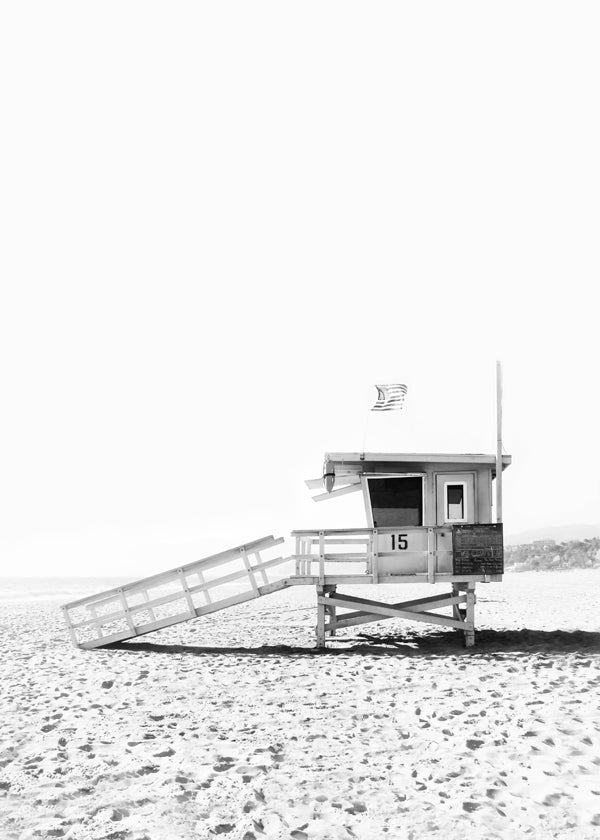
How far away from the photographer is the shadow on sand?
1408 centimetres

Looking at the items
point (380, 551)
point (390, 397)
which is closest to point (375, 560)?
point (380, 551)

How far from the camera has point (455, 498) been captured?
1571 cm

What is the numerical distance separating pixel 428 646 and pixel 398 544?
2.11 metres

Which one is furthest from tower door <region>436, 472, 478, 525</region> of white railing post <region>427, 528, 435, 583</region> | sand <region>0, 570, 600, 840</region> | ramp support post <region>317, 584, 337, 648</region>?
ramp support post <region>317, 584, 337, 648</region>

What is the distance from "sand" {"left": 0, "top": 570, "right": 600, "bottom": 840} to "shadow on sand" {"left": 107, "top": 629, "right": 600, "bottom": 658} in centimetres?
8

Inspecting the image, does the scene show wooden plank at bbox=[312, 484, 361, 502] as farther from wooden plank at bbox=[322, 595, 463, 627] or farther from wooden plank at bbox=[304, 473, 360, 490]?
wooden plank at bbox=[322, 595, 463, 627]

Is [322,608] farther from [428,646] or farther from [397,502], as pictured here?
[397,502]

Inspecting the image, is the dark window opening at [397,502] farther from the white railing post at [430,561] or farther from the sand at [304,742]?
the sand at [304,742]

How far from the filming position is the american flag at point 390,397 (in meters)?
16.2

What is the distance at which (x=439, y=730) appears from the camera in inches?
350

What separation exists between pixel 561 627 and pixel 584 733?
→ 32.1 feet

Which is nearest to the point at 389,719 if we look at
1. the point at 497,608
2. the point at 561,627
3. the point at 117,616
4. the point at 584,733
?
the point at 584,733

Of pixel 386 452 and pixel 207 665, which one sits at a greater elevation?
pixel 386 452

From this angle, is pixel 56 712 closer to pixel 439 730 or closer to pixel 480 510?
pixel 439 730
